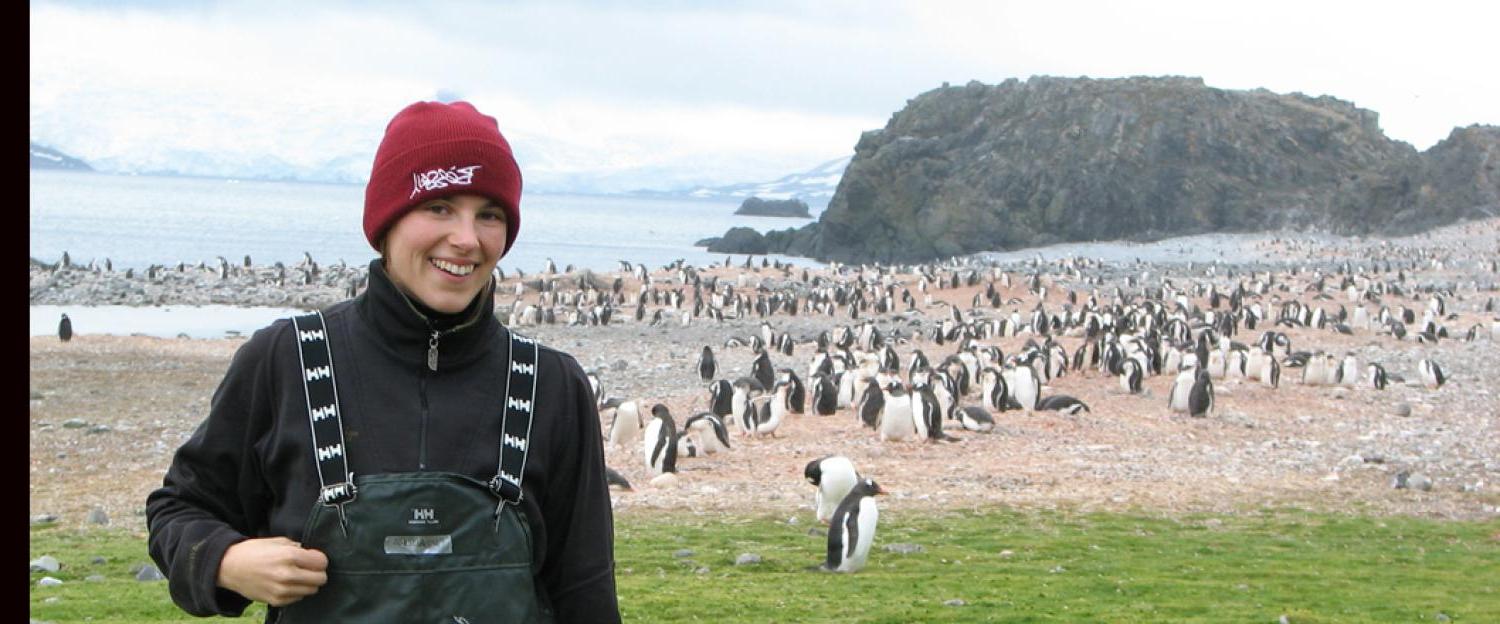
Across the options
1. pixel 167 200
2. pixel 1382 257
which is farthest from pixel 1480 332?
pixel 167 200

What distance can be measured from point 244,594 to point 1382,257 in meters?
67.6

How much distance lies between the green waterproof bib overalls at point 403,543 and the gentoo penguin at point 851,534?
7.00 metres

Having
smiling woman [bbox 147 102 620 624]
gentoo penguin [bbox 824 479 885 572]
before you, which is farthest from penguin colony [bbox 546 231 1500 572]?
smiling woman [bbox 147 102 620 624]

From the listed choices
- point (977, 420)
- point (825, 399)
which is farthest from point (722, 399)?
point (977, 420)

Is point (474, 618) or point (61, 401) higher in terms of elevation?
point (474, 618)

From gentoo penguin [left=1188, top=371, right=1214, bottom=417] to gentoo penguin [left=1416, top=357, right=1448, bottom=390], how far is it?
6.29 m

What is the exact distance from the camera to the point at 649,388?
24719 millimetres

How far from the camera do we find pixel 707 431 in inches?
627

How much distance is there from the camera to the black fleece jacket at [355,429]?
256cm

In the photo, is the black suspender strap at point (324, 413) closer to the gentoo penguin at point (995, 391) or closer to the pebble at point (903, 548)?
the pebble at point (903, 548)

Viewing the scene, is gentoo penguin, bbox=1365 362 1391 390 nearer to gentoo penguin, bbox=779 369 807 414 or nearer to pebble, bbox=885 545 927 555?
gentoo penguin, bbox=779 369 807 414

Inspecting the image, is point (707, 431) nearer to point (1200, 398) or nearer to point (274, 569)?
point (1200, 398)

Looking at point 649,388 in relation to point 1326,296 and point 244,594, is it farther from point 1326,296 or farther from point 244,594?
point 1326,296

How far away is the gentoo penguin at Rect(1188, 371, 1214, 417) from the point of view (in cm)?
1952
